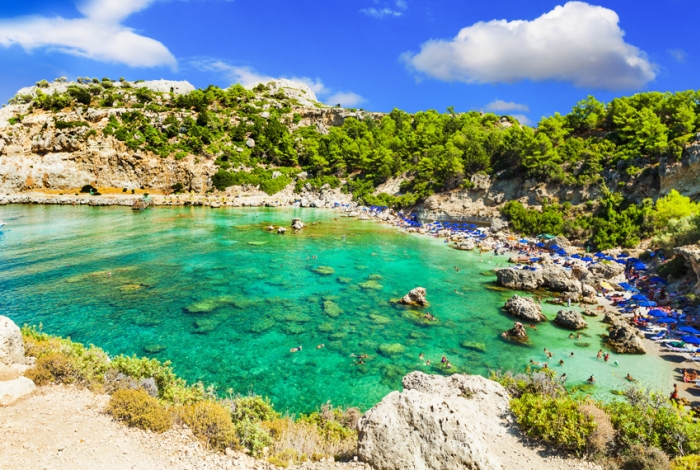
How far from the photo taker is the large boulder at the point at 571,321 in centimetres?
2662

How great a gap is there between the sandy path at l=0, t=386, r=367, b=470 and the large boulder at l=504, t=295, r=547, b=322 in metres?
23.2

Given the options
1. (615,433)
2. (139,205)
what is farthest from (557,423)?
(139,205)

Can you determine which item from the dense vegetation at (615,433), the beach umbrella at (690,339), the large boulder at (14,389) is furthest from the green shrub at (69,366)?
the beach umbrella at (690,339)

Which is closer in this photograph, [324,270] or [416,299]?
[416,299]

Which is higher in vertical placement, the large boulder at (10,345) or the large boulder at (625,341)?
the large boulder at (10,345)

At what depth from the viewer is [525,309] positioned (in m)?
28.3

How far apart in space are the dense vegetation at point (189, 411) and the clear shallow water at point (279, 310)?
484 cm

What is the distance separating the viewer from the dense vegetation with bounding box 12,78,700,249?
52.8 m

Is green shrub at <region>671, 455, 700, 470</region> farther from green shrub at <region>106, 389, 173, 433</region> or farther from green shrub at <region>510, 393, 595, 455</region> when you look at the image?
green shrub at <region>106, 389, 173, 433</region>

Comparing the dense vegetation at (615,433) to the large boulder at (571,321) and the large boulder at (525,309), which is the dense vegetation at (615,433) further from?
the large boulder at (525,309)

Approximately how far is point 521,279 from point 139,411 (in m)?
33.6

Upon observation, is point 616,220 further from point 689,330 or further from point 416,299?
point 416,299

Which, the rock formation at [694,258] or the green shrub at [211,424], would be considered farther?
the rock formation at [694,258]

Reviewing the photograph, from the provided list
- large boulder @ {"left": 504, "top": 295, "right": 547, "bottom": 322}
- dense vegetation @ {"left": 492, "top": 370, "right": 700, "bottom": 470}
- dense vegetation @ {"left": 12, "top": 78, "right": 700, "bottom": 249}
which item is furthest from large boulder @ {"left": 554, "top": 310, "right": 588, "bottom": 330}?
dense vegetation @ {"left": 12, "top": 78, "right": 700, "bottom": 249}
